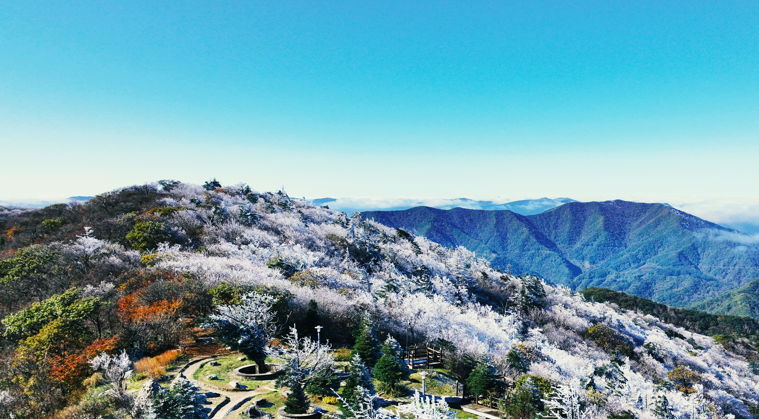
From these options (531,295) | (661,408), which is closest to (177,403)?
(661,408)

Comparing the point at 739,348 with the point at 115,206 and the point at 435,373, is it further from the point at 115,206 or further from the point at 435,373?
the point at 115,206

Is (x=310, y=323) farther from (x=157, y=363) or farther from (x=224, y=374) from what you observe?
(x=157, y=363)

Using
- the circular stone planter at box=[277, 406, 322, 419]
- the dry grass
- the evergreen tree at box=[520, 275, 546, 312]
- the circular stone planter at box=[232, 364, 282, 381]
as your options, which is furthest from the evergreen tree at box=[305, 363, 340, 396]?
the evergreen tree at box=[520, 275, 546, 312]

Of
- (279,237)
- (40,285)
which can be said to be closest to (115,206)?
(279,237)

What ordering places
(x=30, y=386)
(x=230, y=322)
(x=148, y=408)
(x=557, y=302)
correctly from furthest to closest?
(x=557, y=302), (x=230, y=322), (x=30, y=386), (x=148, y=408)

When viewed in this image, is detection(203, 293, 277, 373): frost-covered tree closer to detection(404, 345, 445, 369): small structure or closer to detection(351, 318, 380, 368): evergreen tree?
detection(351, 318, 380, 368): evergreen tree
